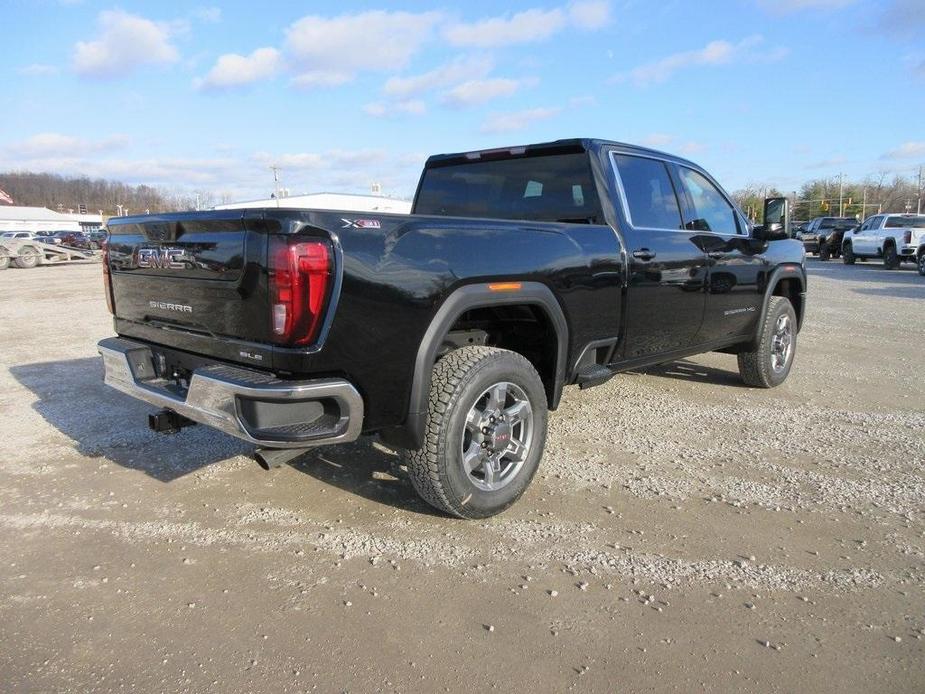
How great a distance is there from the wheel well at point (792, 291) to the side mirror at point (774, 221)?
0.82 m

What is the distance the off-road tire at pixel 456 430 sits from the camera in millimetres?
3016

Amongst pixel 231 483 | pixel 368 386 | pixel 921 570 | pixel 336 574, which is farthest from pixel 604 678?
pixel 231 483

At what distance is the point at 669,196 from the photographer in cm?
472

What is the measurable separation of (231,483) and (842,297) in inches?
542

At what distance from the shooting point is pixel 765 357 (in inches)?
225

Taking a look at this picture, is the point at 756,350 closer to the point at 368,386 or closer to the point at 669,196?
the point at 669,196

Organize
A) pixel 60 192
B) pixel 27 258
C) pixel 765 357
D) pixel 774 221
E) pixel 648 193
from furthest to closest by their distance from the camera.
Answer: pixel 60 192 → pixel 27 258 → pixel 765 357 → pixel 774 221 → pixel 648 193

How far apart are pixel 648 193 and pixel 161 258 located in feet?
10.3

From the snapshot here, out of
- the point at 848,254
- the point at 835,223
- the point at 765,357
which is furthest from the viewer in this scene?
the point at 835,223

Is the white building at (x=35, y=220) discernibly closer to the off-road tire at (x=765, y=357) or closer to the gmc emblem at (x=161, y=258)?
the gmc emblem at (x=161, y=258)

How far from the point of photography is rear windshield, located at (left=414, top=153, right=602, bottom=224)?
13.6 ft

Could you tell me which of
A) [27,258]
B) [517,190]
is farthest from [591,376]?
[27,258]

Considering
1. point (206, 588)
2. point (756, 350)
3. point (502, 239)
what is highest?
point (502, 239)

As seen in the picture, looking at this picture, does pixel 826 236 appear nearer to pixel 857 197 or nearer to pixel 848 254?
pixel 848 254
